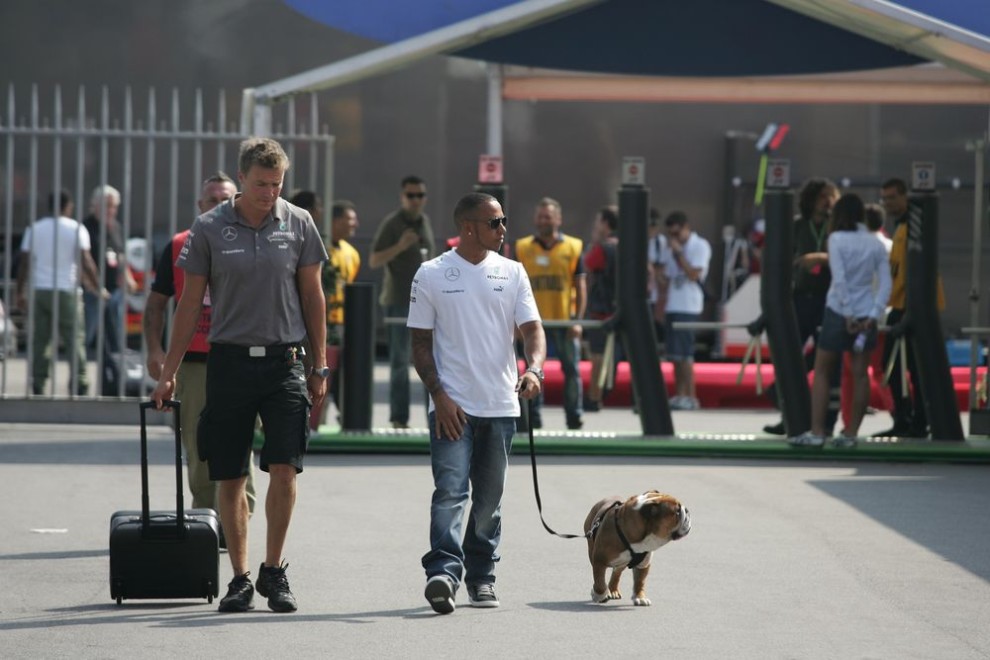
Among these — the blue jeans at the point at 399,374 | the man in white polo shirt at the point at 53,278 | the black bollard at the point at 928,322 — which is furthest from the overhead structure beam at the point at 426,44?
the man in white polo shirt at the point at 53,278

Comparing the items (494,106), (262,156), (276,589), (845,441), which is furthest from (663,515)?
(494,106)

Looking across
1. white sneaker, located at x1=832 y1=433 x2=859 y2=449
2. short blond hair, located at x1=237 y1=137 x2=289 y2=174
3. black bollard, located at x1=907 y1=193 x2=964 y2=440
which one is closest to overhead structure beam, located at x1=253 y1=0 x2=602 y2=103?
black bollard, located at x1=907 y1=193 x2=964 y2=440

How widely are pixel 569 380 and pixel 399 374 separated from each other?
133 centimetres

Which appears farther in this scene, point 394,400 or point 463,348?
point 394,400

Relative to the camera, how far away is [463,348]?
7.12m

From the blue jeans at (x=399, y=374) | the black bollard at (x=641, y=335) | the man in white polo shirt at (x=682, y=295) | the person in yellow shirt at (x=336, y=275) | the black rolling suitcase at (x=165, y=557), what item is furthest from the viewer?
the man in white polo shirt at (x=682, y=295)

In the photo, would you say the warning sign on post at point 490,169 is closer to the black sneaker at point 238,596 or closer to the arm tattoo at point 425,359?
the arm tattoo at point 425,359

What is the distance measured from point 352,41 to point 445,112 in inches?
49.1

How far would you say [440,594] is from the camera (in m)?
6.94

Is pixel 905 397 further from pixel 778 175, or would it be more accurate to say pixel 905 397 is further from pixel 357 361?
pixel 357 361

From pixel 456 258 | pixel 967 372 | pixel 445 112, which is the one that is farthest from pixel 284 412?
pixel 445 112

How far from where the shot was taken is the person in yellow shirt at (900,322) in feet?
41.7

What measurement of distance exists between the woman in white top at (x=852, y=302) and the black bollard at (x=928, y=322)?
1.62 ft

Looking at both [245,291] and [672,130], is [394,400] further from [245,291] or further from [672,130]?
[672,130]
